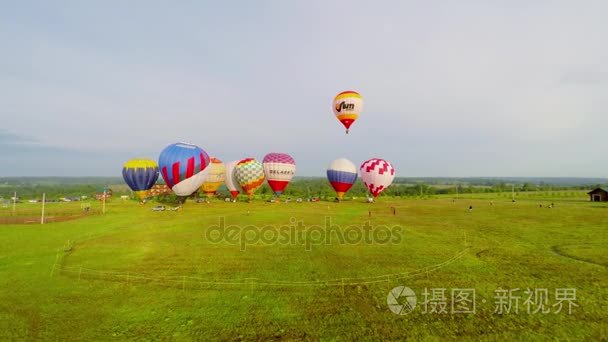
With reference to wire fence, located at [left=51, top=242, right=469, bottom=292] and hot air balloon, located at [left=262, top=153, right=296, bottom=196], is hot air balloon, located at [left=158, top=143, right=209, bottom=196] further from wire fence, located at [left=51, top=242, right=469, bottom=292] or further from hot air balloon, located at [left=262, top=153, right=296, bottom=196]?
wire fence, located at [left=51, top=242, right=469, bottom=292]

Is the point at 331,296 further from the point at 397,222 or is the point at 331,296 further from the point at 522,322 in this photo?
the point at 397,222

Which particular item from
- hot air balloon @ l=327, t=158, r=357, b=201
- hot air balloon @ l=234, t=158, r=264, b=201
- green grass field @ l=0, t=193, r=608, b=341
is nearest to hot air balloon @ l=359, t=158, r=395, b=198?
hot air balloon @ l=327, t=158, r=357, b=201

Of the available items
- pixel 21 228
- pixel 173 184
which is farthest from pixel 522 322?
pixel 173 184

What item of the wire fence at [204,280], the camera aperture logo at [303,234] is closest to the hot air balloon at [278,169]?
the camera aperture logo at [303,234]

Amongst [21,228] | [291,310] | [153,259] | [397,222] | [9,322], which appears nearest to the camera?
[9,322]

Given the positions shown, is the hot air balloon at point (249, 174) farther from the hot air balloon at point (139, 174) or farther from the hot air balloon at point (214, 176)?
the hot air balloon at point (139, 174)

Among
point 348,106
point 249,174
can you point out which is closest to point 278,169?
point 249,174

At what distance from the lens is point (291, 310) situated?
547 inches

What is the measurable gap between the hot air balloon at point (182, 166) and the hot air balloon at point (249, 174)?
449 inches

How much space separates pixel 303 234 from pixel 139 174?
4425 cm

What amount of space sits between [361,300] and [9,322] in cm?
1532

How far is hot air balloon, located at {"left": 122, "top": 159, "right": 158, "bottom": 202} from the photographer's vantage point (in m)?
60.1

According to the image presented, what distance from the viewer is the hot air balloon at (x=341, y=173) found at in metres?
67.4

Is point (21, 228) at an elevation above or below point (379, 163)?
below
